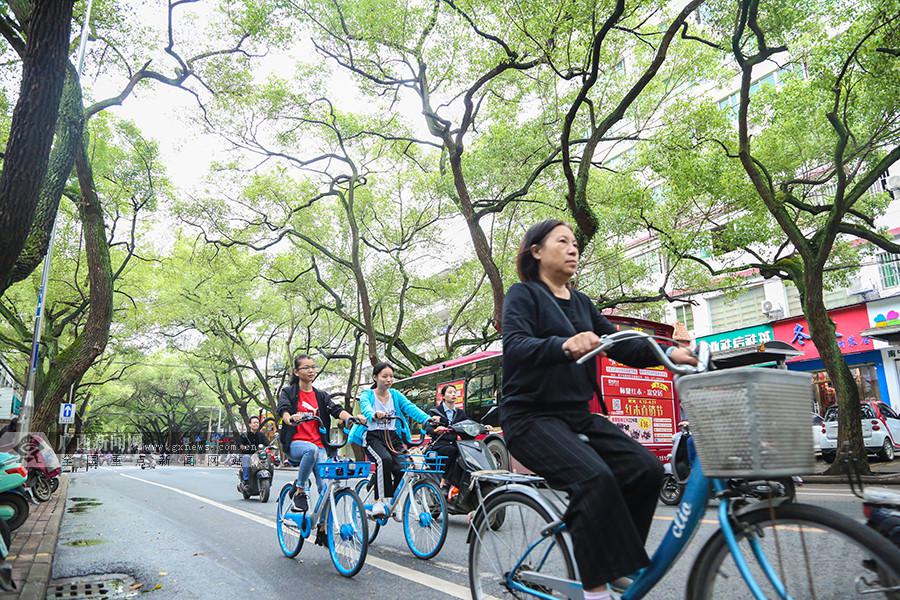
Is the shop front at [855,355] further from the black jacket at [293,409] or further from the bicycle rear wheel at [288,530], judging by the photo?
the bicycle rear wheel at [288,530]

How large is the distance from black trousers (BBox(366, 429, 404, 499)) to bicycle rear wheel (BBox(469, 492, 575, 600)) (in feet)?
10.3

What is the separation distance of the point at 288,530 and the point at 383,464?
1.01 metres

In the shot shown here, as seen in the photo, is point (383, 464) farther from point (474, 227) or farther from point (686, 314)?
point (686, 314)

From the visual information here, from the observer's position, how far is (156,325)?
29281 millimetres

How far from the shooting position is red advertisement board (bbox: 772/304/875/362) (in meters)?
19.4

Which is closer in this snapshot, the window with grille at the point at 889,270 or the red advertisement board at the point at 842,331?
the window with grille at the point at 889,270

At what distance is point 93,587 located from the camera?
15.8 feet

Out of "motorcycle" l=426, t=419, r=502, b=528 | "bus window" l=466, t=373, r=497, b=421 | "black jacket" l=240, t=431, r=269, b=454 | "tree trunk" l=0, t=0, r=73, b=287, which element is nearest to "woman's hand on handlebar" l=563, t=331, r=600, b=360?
"motorcycle" l=426, t=419, r=502, b=528

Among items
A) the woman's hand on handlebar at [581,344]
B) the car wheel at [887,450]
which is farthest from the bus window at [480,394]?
the woman's hand on handlebar at [581,344]

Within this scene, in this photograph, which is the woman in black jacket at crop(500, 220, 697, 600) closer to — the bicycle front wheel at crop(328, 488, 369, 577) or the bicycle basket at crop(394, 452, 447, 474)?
the bicycle front wheel at crop(328, 488, 369, 577)

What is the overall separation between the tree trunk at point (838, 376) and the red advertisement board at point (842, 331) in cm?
655

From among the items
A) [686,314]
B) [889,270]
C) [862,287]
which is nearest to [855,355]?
[862,287]

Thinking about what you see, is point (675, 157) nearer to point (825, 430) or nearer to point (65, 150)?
point (825, 430)

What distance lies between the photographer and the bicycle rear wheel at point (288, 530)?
5594 mm
